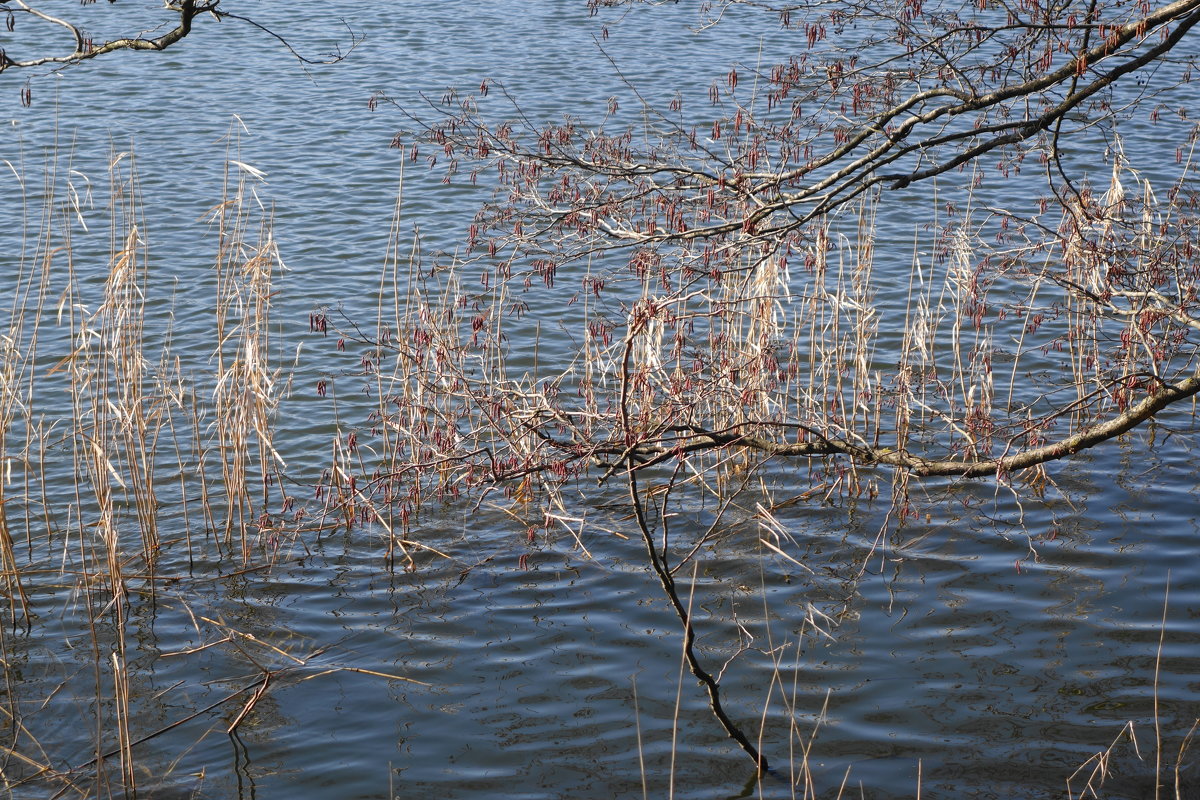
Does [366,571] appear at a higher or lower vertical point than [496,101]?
lower

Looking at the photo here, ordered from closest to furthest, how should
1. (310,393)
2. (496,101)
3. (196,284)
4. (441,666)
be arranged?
1. (441,666)
2. (310,393)
3. (196,284)
4. (496,101)

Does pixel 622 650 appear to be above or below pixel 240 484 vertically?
below

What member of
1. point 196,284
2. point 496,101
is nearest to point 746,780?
point 196,284

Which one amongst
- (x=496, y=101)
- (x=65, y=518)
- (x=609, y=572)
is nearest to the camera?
(x=609, y=572)

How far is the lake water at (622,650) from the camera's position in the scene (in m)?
5.42

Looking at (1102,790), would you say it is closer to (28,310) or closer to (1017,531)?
(1017,531)

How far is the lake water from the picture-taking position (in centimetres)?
542

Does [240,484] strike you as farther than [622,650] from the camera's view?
Yes

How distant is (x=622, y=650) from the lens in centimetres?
632

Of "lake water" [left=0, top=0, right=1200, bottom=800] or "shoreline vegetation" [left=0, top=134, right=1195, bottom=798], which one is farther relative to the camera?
"shoreline vegetation" [left=0, top=134, right=1195, bottom=798]

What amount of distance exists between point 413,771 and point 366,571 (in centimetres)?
186

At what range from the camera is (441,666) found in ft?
20.4

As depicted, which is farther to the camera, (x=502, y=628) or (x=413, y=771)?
(x=502, y=628)

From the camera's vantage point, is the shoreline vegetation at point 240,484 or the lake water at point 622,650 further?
the shoreline vegetation at point 240,484
